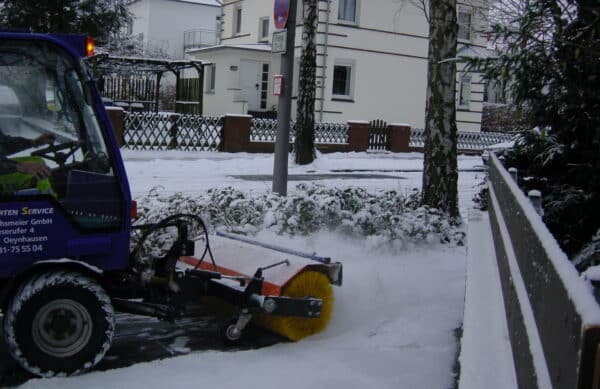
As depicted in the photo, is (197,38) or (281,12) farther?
(197,38)

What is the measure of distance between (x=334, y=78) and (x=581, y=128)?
2465 centimetres

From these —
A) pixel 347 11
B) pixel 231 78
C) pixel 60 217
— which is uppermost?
pixel 347 11

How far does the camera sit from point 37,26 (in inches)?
790

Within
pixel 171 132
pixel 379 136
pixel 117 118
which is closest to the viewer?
pixel 117 118

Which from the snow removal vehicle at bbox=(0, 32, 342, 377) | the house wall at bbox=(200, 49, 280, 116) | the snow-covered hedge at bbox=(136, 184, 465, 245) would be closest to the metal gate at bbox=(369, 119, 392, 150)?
the house wall at bbox=(200, 49, 280, 116)

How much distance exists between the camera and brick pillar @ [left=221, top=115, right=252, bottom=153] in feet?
77.5

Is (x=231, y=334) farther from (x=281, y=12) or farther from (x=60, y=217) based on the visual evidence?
(x=281, y=12)

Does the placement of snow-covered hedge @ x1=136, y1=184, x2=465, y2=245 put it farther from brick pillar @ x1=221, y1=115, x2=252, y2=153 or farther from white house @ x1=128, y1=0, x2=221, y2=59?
white house @ x1=128, y1=0, x2=221, y2=59

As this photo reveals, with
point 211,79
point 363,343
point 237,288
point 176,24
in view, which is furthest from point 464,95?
point 237,288

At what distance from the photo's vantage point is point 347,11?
104ft

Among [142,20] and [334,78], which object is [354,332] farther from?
[142,20]

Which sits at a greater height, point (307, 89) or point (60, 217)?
point (307, 89)

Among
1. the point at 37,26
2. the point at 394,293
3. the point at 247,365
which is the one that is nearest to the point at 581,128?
the point at 394,293

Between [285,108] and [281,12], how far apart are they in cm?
128
